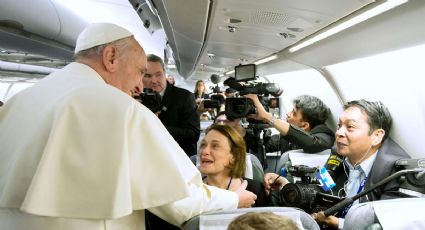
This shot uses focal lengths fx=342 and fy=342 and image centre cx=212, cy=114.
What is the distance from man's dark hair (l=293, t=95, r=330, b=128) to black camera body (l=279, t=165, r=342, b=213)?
5.05 feet

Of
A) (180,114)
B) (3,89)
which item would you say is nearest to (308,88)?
(180,114)

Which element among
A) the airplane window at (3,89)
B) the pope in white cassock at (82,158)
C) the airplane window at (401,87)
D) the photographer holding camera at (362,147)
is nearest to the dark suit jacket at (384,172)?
the photographer holding camera at (362,147)

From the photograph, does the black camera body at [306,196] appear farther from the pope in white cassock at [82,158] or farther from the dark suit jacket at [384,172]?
the pope in white cassock at [82,158]

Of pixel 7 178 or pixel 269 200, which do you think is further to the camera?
pixel 269 200

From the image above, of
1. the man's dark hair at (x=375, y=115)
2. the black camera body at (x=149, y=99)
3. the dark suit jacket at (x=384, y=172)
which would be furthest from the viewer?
the black camera body at (x=149, y=99)

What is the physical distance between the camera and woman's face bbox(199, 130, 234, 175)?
7.35ft

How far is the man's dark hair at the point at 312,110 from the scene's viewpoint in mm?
3328

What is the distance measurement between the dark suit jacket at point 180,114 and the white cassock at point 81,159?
1.76 m

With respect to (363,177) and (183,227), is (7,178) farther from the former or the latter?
(363,177)

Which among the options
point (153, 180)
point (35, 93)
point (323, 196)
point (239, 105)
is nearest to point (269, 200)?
point (323, 196)

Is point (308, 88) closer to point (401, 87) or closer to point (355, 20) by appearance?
point (401, 87)

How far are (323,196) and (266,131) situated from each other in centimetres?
178

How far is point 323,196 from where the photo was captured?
179 cm

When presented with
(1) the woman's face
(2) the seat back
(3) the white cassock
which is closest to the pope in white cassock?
(3) the white cassock
